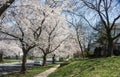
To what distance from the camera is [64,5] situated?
23781 millimetres

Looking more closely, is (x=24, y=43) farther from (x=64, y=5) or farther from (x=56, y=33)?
(x=56, y=33)

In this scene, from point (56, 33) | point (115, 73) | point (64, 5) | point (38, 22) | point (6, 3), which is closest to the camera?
point (115, 73)

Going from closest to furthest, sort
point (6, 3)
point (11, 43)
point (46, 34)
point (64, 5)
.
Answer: point (6, 3)
point (64, 5)
point (46, 34)
point (11, 43)

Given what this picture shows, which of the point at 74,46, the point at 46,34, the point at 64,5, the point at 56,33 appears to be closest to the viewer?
the point at 64,5

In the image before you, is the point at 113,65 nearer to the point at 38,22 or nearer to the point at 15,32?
the point at 38,22

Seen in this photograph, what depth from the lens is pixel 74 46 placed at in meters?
70.3

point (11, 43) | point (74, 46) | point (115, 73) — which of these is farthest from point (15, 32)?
point (74, 46)

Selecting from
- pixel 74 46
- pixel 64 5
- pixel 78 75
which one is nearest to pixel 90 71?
pixel 78 75

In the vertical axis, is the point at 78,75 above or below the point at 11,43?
below

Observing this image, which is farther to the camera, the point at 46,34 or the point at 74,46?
the point at 74,46

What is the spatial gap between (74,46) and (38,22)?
4128 cm

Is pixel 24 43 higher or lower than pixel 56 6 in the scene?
lower

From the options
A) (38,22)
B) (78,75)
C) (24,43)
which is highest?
(38,22)

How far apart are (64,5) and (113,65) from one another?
404 inches
